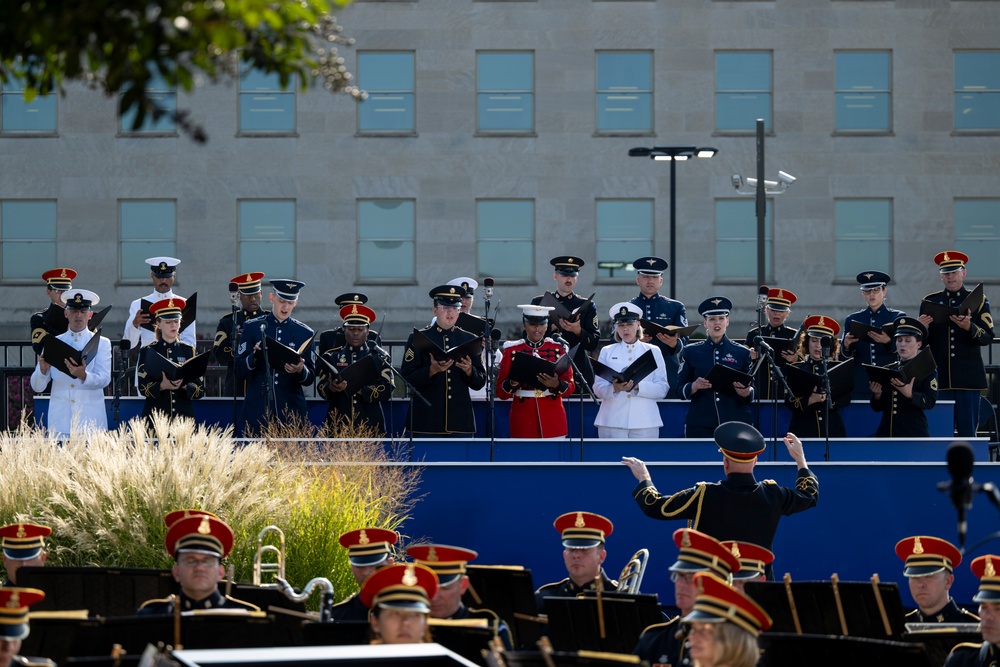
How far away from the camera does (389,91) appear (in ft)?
111

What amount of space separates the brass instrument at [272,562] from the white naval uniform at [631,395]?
5.05 m

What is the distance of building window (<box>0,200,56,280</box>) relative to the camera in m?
34.3

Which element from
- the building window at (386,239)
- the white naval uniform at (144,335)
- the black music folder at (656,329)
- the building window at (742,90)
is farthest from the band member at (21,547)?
the building window at (742,90)

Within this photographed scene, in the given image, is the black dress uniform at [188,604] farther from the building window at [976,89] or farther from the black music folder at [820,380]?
the building window at [976,89]

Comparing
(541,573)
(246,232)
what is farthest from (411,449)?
(246,232)

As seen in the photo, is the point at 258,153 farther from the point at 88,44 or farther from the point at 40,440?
the point at 88,44

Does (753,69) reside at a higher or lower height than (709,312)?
higher

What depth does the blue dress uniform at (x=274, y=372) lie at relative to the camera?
15094 mm

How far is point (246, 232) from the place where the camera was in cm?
3406

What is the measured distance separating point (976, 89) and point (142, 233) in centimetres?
1853

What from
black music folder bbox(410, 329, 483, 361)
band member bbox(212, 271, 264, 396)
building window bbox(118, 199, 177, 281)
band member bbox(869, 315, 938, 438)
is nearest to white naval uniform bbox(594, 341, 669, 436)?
black music folder bbox(410, 329, 483, 361)

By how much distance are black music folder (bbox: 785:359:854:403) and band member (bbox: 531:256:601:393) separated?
6.55ft

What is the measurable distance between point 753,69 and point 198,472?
83.3ft

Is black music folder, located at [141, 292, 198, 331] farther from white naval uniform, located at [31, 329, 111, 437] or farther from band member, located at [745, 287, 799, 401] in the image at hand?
band member, located at [745, 287, 799, 401]
